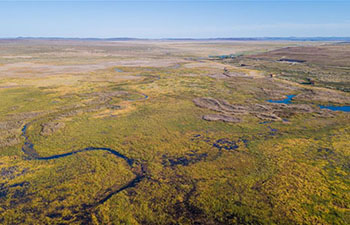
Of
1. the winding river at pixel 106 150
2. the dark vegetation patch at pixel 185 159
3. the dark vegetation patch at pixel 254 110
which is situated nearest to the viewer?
the winding river at pixel 106 150

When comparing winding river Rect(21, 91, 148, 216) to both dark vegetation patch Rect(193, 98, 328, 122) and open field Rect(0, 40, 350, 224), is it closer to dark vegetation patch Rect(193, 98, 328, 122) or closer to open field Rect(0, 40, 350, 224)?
open field Rect(0, 40, 350, 224)

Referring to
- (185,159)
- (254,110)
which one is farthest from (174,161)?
(254,110)

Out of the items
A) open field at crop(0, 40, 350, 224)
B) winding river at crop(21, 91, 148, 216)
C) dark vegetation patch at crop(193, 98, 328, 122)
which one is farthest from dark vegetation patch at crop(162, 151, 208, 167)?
dark vegetation patch at crop(193, 98, 328, 122)

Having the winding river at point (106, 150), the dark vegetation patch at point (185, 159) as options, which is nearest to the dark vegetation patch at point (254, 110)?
the dark vegetation patch at point (185, 159)

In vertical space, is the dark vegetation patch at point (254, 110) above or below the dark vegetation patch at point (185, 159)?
above

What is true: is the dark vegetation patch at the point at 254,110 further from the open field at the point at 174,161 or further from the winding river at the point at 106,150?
the winding river at the point at 106,150

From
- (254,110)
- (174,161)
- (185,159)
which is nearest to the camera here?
(174,161)

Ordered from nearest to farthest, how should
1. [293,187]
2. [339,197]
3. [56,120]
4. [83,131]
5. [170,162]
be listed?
[339,197] < [293,187] < [170,162] < [83,131] < [56,120]

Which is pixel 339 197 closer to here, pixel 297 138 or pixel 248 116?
pixel 297 138

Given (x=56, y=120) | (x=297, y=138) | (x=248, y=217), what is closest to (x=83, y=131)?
(x=56, y=120)

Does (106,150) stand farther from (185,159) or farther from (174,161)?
(185,159)

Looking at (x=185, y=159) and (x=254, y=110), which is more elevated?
(x=254, y=110)
